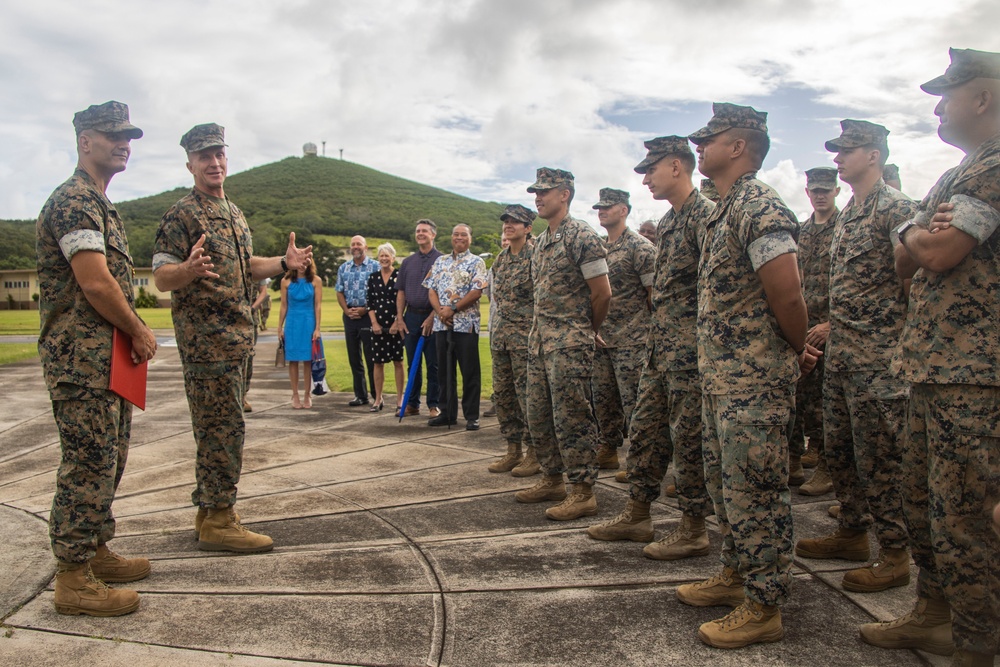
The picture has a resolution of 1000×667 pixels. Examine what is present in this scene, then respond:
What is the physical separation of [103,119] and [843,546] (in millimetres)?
4238

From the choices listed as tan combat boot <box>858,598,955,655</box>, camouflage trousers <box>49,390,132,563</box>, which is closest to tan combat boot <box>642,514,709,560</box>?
tan combat boot <box>858,598,955,655</box>

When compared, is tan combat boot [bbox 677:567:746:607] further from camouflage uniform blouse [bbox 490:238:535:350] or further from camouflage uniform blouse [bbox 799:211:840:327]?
camouflage uniform blouse [bbox 490:238:535:350]

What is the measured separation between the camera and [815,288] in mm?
5371

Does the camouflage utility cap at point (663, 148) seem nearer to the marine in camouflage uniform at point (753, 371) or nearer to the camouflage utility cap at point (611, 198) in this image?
the marine in camouflage uniform at point (753, 371)

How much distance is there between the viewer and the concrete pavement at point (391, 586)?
280cm

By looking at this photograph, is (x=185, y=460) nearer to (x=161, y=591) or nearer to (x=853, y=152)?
(x=161, y=591)

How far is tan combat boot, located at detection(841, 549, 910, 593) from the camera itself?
11.1 ft

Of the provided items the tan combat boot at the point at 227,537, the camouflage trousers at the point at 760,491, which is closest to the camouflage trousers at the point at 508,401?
the tan combat boot at the point at 227,537

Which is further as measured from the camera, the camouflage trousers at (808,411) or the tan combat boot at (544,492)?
the camouflage trousers at (808,411)

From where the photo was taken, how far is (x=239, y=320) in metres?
4.02

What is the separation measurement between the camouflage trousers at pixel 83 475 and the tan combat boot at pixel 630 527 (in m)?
2.50

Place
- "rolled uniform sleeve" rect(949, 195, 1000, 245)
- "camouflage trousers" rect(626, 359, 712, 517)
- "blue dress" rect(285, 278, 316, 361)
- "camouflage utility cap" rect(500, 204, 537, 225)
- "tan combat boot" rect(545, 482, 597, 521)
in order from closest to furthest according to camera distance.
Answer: "rolled uniform sleeve" rect(949, 195, 1000, 245) < "camouflage trousers" rect(626, 359, 712, 517) < "tan combat boot" rect(545, 482, 597, 521) < "camouflage utility cap" rect(500, 204, 537, 225) < "blue dress" rect(285, 278, 316, 361)

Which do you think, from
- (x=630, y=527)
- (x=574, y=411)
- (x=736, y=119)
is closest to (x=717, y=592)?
(x=630, y=527)

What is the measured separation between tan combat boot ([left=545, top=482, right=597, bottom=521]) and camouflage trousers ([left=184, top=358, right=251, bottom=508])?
187 centimetres
